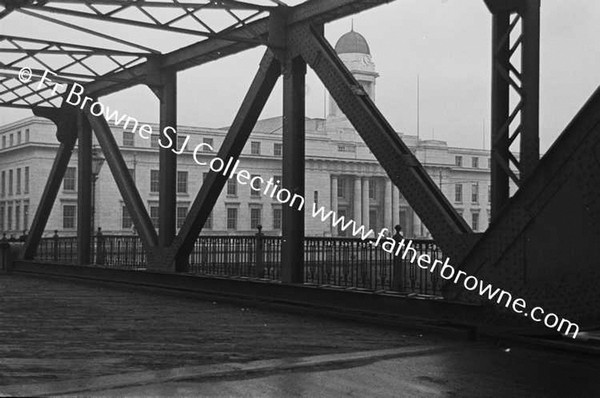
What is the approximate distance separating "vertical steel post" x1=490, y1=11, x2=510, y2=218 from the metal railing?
2.32 m

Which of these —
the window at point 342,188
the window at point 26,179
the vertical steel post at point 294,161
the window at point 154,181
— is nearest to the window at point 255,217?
the window at point 342,188

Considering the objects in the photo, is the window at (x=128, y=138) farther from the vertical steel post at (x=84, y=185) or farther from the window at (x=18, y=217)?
the vertical steel post at (x=84, y=185)

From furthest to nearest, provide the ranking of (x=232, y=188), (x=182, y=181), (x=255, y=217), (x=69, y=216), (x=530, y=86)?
(x=69, y=216), (x=182, y=181), (x=232, y=188), (x=255, y=217), (x=530, y=86)

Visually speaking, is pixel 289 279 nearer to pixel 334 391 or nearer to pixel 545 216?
pixel 545 216

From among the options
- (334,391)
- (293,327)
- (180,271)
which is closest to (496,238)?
(293,327)

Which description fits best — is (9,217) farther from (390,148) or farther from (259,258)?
(390,148)

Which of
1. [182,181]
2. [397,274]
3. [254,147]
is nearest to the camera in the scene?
[397,274]

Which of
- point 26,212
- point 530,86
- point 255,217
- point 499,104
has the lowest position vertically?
point 255,217

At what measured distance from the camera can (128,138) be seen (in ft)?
166

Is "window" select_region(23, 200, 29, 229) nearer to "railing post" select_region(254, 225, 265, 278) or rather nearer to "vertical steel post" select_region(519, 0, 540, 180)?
"railing post" select_region(254, 225, 265, 278)

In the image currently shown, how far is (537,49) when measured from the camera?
10.2 meters

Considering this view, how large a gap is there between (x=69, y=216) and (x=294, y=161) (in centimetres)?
4465

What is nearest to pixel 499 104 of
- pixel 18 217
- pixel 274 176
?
pixel 274 176

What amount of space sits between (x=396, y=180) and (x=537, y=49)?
2586mm
